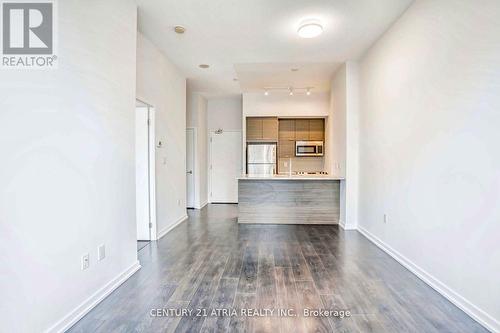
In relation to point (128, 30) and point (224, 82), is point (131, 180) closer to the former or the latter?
point (128, 30)

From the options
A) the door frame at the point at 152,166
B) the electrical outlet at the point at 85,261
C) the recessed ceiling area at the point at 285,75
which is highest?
the recessed ceiling area at the point at 285,75

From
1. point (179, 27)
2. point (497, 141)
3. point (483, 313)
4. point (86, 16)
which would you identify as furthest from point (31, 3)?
point (483, 313)

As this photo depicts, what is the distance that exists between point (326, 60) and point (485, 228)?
135 inches

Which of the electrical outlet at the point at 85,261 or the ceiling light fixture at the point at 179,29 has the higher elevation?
the ceiling light fixture at the point at 179,29

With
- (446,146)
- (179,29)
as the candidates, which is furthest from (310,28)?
(446,146)

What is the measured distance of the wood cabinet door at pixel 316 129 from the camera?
7.09 m

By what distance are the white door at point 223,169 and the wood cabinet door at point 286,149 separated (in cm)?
123

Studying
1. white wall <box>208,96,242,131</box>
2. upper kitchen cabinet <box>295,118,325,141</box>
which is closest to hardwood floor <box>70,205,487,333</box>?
upper kitchen cabinet <box>295,118,325,141</box>

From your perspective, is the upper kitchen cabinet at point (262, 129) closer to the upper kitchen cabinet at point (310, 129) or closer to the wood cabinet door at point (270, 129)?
the wood cabinet door at point (270, 129)

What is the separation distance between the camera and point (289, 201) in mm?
5180

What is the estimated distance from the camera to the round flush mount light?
3.27 meters

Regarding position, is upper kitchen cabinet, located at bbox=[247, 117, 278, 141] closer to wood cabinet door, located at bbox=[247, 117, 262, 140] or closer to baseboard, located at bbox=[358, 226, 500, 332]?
wood cabinet door, located at bbox=[247, 117, 262, 140]

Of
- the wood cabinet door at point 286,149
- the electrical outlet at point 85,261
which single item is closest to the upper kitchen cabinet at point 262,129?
the wood cabinet door at point 286,149

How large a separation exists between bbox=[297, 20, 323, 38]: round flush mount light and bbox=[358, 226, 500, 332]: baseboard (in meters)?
2.74
